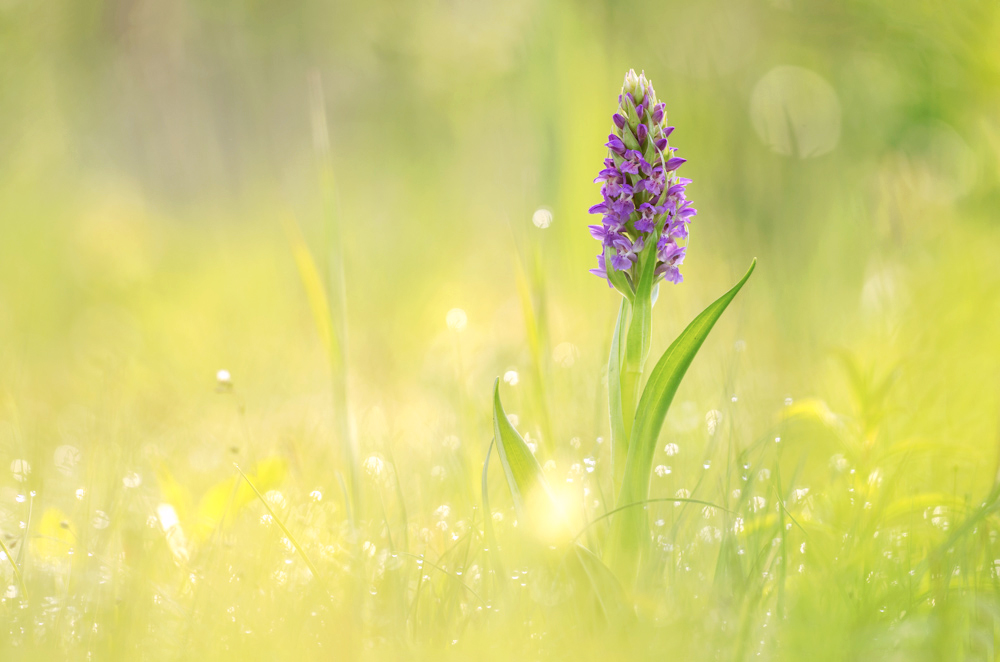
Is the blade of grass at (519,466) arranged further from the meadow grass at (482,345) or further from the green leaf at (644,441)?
the green leaf at (644,441)

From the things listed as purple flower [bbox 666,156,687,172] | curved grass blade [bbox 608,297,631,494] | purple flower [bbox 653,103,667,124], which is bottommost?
curved grass blade [bbox 608,297,631,494]

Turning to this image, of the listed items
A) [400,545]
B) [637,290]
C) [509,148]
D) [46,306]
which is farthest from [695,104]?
[46,306]

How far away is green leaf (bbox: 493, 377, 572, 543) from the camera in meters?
1.10

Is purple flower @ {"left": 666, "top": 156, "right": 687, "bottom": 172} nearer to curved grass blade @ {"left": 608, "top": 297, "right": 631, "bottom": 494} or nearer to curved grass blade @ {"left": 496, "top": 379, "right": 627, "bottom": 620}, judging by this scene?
curved grass blade @ {"left": 608, "top": 297, "right": 631, "bottom": 494}

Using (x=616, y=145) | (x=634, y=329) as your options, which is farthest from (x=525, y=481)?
(x=616, y=145)

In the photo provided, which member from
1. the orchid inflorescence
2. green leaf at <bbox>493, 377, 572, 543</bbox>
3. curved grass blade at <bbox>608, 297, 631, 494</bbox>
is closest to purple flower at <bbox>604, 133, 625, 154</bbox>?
the orchid inflorescence

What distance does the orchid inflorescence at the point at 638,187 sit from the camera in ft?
3.85

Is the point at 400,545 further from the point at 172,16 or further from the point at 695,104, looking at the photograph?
the point at 172,16

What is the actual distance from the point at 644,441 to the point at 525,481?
22 centimetres

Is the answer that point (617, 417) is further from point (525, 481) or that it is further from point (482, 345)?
point (482, 345)

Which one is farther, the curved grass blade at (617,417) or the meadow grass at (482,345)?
the curved grass blade at (617,417)

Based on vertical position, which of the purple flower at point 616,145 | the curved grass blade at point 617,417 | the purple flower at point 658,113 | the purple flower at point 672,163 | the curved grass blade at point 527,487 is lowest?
the curved grass blade at point 527,487

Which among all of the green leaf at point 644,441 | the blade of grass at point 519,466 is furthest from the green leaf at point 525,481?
the green leaf at point 644,441

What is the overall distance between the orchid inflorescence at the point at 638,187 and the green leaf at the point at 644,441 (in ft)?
0.40
